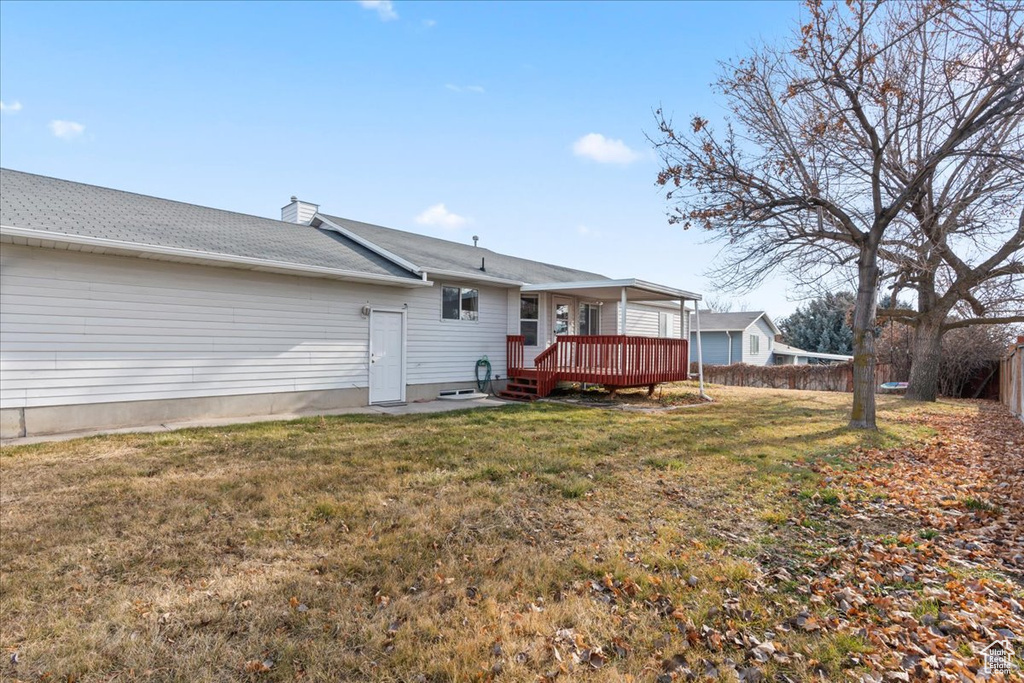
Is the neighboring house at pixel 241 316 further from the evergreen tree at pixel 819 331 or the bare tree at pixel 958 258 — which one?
the evergreen tree at pixel 819 331

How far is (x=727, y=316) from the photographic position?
115 feet

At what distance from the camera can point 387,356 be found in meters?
12.0

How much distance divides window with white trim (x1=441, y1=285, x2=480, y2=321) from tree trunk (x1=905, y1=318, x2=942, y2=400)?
12.9 meters

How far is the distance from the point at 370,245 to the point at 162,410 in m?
6.11

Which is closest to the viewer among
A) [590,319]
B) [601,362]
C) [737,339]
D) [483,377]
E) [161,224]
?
[161,224]

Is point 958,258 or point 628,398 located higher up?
point 958,258

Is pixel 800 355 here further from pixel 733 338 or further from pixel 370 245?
pixel 370 245

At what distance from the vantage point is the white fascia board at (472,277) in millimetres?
12203

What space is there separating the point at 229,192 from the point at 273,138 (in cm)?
349

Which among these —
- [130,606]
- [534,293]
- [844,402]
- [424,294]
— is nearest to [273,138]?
[424,294]

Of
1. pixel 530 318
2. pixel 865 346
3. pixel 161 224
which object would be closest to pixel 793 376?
pixel 530 318

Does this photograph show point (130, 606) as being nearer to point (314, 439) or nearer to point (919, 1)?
point (314, 439)

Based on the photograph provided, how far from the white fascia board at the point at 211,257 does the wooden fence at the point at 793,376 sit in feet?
62.0

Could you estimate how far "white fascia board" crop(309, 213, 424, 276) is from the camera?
1195 cm
